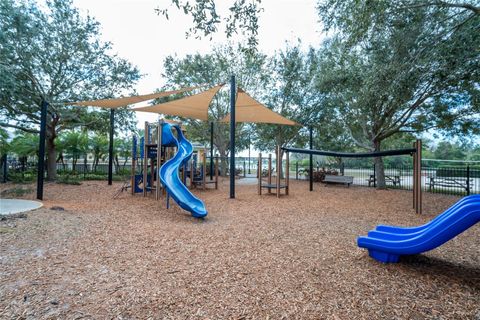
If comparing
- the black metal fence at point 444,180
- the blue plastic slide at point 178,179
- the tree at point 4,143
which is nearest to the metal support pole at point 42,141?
the blue plastic slide at point 178,179

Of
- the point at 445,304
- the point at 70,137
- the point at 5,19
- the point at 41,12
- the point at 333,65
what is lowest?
the point at 445,304

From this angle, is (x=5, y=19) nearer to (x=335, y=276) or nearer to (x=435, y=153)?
(x=335, y=276)

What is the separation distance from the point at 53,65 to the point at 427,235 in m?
11.3

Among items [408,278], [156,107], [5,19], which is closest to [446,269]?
[408,278]

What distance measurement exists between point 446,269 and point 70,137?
48.4 ft

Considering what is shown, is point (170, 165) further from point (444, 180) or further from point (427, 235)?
point (444, 180)

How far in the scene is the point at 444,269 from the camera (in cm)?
252

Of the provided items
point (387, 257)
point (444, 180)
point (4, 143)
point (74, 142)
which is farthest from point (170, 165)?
point (444, 180)

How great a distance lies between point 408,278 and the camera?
7.51 feet

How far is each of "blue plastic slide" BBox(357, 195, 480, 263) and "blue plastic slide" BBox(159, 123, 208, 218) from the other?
290cm

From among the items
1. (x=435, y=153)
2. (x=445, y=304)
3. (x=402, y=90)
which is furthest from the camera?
(x=435, y=153)

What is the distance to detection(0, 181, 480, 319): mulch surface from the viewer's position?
180 cm

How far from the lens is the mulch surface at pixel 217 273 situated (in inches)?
70.8

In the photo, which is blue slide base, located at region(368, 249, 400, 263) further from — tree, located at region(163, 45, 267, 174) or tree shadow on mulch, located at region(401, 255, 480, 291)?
tree, located at region(163, 45, 267, 174)
